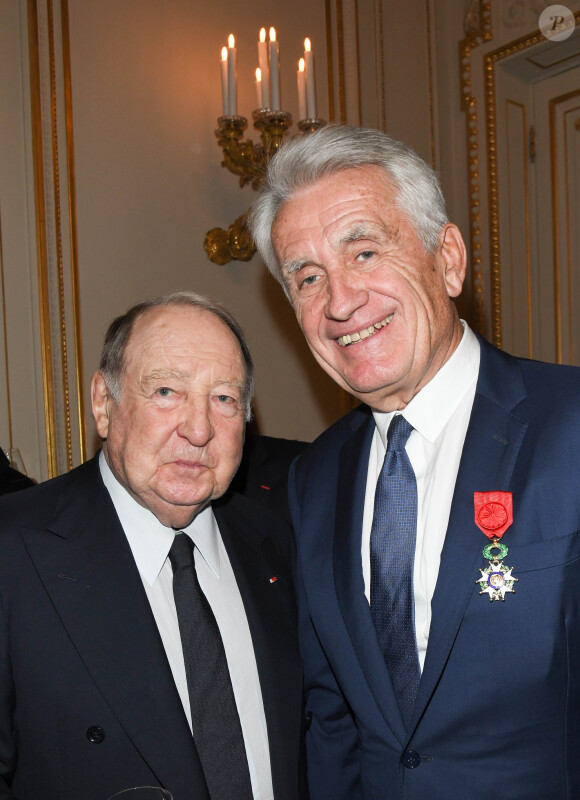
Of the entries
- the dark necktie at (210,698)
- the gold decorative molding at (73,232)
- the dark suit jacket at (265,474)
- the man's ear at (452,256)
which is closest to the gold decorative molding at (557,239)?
the dark suit jacket at (265,474)

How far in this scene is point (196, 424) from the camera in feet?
5.59

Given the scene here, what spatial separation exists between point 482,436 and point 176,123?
7.51 ft

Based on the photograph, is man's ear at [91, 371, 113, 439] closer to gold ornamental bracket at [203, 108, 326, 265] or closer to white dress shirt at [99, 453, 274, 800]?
white dress shirt at [99, 453, 274, 800]

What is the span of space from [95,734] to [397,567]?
0.64 m

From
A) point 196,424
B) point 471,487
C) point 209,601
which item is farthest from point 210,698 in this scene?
point 471,487

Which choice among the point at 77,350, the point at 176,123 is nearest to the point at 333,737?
the point at 77,350

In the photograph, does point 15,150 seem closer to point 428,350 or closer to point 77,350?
point 77,350

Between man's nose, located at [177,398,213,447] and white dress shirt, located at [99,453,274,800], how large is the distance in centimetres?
20

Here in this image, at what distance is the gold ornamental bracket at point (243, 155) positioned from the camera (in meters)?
3.24

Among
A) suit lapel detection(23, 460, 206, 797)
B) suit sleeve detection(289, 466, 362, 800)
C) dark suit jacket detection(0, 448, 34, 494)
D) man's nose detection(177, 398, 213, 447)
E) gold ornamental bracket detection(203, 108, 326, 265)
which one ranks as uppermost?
gold ornamental bracket detection(203, 108, 326, 265)

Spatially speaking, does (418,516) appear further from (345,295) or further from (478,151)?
(478,151)

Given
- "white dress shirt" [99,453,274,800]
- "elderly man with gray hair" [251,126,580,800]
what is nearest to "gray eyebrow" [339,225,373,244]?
"elderly man with gray hair" [251,126,580,800]

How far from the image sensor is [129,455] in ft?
5.60

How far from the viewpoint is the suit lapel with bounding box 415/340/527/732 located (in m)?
1.50
